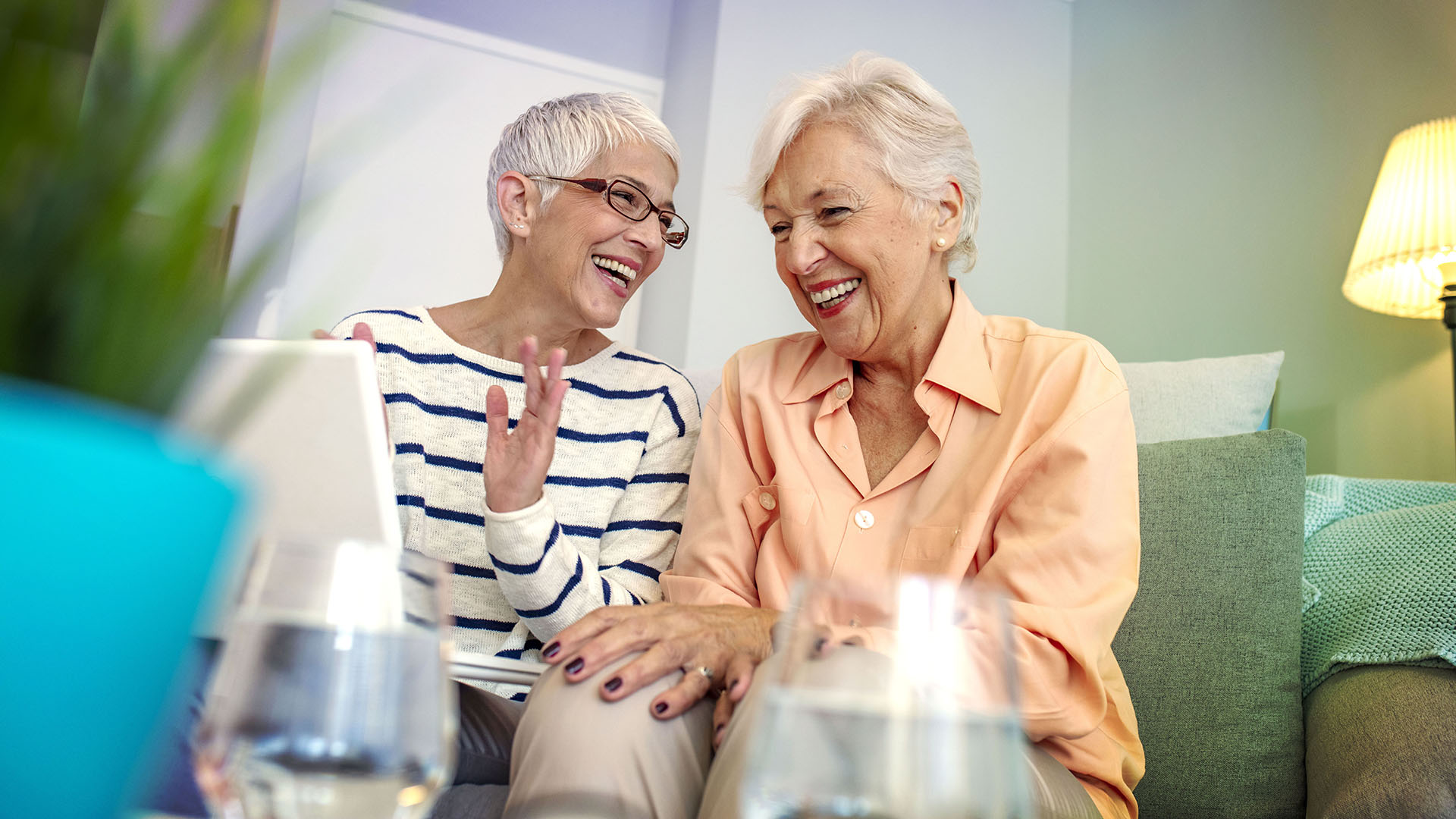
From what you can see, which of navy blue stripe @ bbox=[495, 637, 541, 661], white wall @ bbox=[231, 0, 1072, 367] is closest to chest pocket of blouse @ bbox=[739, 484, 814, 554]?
navy blue stripe @ bbox=[495, 637, 541, 661]

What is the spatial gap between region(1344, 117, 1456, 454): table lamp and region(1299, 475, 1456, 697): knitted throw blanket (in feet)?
2.99

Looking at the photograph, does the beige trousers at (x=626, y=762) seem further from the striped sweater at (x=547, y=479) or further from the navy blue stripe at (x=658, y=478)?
the navy blue stripe at (x=658, y=478)

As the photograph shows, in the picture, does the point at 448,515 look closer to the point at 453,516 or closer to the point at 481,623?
the point at 453,516

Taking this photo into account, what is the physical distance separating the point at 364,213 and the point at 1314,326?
322 cm

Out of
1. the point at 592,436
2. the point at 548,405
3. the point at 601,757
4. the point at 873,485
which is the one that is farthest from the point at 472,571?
the point at 601,757

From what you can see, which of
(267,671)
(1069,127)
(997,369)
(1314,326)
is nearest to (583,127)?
(997,369)

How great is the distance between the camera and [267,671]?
372mm

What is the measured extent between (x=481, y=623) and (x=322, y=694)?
1.28 metres

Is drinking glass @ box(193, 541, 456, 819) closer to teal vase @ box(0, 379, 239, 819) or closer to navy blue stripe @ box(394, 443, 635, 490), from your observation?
teal vase @ box(0, 379, 239, 819)

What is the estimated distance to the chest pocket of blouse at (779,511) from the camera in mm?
1473

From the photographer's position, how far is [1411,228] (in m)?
2.33

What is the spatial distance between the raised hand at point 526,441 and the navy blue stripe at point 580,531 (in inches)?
10.0

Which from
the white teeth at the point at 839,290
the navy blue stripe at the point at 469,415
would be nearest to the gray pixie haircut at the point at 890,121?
the white teeth at the point at 839,290

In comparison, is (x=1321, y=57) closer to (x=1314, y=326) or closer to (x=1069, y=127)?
(x=1314, y=326)
